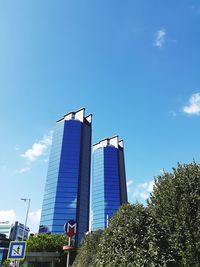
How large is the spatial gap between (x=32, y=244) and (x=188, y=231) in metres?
38.3

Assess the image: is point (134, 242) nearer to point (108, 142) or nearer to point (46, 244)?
point (46, 244)

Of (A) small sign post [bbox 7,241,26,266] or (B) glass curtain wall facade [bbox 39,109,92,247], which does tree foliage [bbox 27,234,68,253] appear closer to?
(A) small sign post [bbox 7,241,26,266]

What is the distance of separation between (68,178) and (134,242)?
12049 cm

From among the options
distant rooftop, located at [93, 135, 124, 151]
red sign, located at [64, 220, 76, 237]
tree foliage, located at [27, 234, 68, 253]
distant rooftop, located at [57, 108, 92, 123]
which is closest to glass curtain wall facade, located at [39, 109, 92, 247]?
distant rooftop, located at [57, 108, 92, 123]

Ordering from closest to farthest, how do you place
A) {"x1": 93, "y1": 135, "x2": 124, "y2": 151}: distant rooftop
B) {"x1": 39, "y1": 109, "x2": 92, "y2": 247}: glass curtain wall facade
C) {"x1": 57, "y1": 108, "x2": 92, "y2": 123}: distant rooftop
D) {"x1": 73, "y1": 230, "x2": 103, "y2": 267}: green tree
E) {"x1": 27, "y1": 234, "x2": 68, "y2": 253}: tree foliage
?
1. {"x1": 73, "y1": 230, "x2": 103, "y2": 267}: green tree
2. {"x1": 27, "y1": 234, "x2": 68, "y2": 253}: tree foliage
3. {"x1": 39, "y1": 109, "x2": 92, "y2": 247}: glass curtain wall facade
4. {"x1": 57, "y1": 108, "x2": 92, "y2": 123}: distant rooftop
5. {"x1": 93, "y1": 135, "x2": 124, "y2": 151}: distant rooftop

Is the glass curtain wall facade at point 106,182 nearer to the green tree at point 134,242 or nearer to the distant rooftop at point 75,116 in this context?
the distant rooftop at point 75,116

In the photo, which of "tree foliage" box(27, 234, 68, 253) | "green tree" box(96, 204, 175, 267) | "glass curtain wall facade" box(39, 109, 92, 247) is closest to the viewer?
Result: "green tree" box(96, 204, 175, 267)

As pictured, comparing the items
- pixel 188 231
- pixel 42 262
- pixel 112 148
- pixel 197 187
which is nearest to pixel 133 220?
pixel 188 231

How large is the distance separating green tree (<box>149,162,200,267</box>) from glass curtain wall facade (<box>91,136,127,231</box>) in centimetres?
13236

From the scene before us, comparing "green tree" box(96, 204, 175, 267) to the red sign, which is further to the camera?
"green tree" box(96, 204, 175, 267)

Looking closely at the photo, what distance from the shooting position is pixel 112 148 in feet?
558

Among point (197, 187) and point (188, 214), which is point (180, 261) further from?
point (197, 187)

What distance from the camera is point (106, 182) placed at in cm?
15762

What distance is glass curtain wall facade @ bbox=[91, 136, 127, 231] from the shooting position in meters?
151
